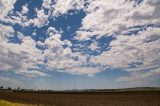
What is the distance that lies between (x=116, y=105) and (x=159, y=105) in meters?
7.01

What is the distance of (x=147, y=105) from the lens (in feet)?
125

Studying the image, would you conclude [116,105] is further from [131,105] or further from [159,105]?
[159,105]

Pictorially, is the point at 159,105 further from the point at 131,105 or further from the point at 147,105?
the point at 131,105

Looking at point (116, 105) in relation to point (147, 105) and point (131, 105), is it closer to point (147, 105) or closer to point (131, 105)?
point (131, 105)

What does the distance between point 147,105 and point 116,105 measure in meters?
5.27

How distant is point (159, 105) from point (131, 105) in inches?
172

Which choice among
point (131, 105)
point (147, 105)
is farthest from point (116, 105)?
point (147, 105)

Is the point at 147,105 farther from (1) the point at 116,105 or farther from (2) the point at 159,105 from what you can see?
(1) the point at 116,105

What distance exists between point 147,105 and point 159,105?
5.79ft

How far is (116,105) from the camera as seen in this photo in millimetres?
41094

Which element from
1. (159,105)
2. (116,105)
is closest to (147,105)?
(159,105)

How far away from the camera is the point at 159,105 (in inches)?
1473

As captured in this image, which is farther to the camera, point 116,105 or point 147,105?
point 116,105

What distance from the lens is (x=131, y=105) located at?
130ft
